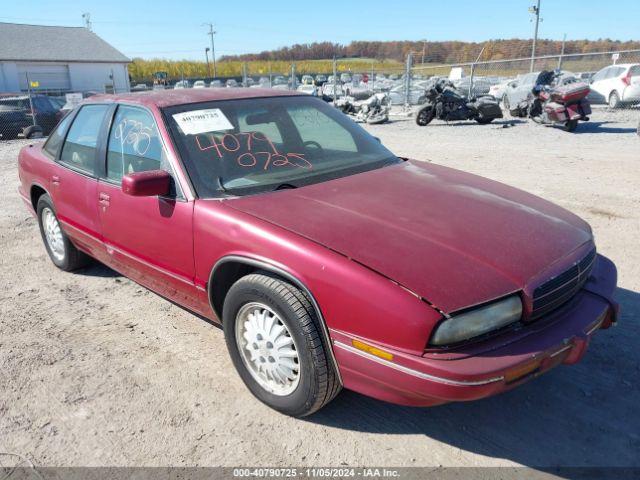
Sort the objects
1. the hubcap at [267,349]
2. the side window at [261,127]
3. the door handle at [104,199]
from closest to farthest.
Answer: the hubcap at [267,349] < the side window at [261,127] < the door handle at [104,199]

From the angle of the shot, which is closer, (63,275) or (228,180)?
(228,180)

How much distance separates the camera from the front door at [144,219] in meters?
2.96

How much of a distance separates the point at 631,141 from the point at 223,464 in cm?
1173

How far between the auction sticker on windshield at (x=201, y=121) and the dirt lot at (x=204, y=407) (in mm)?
1398

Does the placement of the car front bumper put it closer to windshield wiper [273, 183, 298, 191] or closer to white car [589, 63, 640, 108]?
windshield wiper [273, 183, 298, 191]

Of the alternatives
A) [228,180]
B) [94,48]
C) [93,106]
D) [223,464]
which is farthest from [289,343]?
[94,48]

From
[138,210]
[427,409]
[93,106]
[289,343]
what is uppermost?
[93,106]

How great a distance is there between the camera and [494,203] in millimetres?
2938

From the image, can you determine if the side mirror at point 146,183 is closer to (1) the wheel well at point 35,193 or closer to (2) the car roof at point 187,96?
(2) the car roof at point 187,96

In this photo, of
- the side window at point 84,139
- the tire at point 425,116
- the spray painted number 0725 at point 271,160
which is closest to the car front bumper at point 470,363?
the spray painted number 0725 at point 271,160

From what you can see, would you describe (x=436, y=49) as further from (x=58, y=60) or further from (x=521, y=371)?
(x=58, y=60)

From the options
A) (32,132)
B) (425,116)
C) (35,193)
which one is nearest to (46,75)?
(32,132)

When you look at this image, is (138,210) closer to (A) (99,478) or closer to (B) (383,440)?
(A) (99,478)

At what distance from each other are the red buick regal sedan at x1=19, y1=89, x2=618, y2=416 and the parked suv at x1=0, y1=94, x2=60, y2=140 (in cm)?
1461
